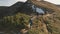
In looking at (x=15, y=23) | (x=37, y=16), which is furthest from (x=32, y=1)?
(x=15, y=23)

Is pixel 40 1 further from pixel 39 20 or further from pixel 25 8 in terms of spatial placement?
pixel 39 20

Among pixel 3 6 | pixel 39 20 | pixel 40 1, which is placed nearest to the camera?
pixel 39 20

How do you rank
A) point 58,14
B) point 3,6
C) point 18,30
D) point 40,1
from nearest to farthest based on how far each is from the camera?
point 18,30, point 58,14, point 40,1, point 3,6

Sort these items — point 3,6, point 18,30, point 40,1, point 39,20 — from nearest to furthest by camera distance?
point 18,30
point 39,20
point 40,1
point 3,6

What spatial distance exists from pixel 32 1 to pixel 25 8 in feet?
2.66

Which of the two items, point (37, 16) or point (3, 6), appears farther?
point (3, 6)

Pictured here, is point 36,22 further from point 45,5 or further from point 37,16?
point 45,5

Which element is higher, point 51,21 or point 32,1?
point 32,1

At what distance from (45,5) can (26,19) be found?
3.53m

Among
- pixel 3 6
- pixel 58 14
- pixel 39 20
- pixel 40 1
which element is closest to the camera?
pixel 39 20

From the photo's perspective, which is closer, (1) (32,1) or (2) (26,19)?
(2) (26,19)

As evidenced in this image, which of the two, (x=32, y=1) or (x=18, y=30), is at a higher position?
(x=32, y=1)

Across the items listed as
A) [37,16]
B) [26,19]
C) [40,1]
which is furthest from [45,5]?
[26,19]

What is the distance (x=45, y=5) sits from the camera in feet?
61.4
